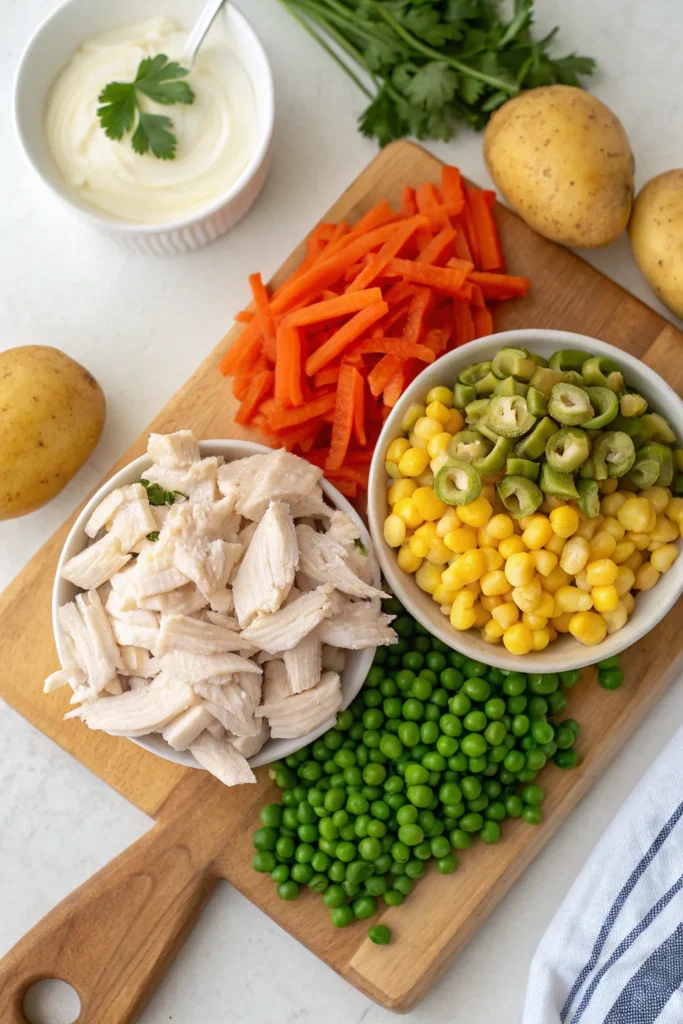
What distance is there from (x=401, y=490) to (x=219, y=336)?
0.88m

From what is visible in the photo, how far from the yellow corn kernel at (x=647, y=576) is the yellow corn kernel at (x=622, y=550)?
0.24 feet

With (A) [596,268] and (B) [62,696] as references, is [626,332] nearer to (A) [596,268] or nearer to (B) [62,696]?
(A) [596,268]

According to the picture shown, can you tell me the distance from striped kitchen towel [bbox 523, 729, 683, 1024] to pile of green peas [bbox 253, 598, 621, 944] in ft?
0.75

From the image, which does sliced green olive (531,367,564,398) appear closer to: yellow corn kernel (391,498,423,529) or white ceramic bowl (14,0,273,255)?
yellow corn kernel (391,498,423,529)

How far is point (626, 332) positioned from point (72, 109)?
1.73 meters

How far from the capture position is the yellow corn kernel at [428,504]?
2338mm

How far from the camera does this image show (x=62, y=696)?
8.77 feet

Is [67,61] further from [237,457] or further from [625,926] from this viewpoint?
[625,926]

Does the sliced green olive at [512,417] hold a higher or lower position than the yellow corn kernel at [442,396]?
lower

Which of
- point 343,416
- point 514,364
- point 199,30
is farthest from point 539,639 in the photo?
point 199,30

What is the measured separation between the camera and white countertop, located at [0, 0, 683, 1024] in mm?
2738

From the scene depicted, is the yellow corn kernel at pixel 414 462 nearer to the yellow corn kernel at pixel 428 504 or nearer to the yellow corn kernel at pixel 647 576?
the yellow corn kernel at pixel 428 504

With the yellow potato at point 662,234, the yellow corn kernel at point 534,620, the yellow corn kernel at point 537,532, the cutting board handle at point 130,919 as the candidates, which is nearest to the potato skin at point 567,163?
the yellow potato at point 662,234

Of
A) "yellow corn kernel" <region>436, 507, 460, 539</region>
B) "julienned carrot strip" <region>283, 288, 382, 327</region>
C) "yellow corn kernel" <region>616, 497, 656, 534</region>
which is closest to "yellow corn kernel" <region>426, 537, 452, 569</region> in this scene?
"yellow corn kernel" <region>436, 507, 460, 539</region>
